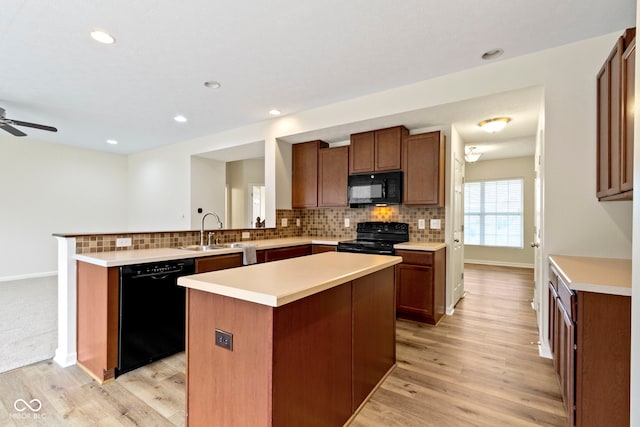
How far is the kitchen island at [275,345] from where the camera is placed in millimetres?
1229

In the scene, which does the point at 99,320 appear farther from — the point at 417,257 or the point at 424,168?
the point at 424,168

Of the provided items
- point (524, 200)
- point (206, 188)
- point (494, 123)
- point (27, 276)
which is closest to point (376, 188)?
point (494, 123)

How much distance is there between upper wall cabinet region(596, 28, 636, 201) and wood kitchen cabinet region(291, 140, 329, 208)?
10.3ft

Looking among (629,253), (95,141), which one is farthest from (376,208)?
(95,141)

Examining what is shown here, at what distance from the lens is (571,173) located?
2412 millimetres

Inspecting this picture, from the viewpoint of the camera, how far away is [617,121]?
72.2 inches

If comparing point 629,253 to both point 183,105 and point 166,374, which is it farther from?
point 183,105

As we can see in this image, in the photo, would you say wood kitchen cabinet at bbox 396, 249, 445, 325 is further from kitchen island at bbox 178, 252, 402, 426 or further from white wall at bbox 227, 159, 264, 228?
white wall at bbox 227, 159, 264, 228

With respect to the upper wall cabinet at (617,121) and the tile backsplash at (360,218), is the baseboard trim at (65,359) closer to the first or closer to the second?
the tile backsplash at (360,218)

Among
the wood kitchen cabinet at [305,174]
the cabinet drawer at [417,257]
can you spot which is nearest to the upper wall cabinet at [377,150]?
the wood kitchen cabinet at [305,174]

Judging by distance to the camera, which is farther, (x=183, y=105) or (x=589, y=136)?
(x=183, y=105)

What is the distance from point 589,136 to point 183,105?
4.30m

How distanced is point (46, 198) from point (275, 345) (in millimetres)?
6883

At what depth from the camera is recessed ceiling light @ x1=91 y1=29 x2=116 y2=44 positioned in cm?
228
